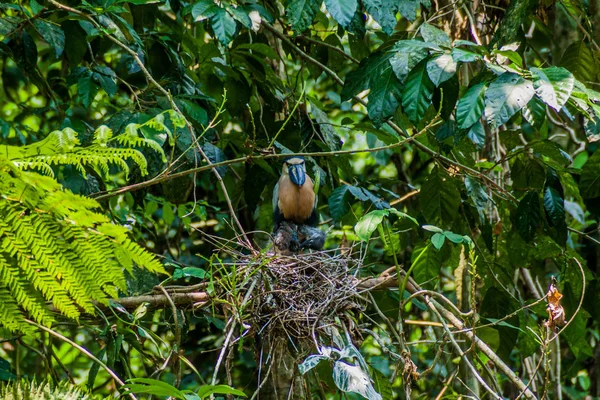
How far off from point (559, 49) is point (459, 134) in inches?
109

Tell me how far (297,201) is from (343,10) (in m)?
1.47

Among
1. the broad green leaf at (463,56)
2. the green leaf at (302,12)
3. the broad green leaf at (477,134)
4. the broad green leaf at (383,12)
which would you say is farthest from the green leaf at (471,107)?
the green leaf at (302,12)

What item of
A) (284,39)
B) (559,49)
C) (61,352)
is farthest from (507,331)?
(61,352)

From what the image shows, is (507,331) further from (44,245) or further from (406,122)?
(44,245)

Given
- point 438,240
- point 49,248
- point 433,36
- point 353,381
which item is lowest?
point 353,381

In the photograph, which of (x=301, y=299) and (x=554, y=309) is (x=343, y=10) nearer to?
(x=301, y=299)

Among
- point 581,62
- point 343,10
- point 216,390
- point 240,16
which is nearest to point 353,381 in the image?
point 216,390

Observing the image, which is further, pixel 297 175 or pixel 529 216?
pixel 297 175

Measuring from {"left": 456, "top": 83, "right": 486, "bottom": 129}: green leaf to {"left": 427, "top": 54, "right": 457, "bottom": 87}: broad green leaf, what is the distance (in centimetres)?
11

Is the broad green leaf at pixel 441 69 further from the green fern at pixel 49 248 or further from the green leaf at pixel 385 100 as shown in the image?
the green fern at pixel 49 248

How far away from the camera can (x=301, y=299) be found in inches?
125

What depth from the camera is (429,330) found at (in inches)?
236

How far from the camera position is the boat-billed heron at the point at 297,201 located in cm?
423

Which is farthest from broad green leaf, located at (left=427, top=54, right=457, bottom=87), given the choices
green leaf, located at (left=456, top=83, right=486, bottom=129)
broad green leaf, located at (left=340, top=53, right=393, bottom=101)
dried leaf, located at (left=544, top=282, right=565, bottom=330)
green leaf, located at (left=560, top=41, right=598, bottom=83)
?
green leaf, located at (left=560, top=41, right=598, bottom=83)
